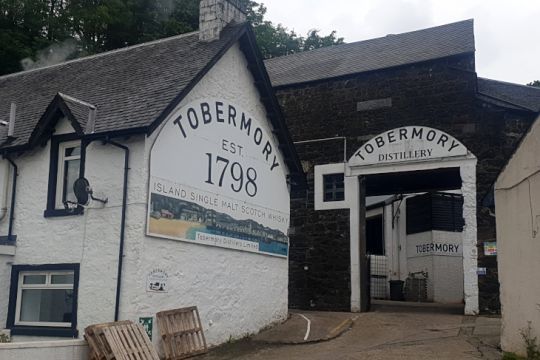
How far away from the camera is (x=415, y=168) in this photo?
20188 mm

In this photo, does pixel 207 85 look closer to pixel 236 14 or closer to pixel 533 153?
pixel 236 14

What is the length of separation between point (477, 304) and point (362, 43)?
11072mm

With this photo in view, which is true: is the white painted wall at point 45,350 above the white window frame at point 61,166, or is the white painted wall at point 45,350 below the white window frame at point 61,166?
below

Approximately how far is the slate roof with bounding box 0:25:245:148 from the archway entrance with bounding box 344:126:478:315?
656 cm

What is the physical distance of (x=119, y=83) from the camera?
16328 mm

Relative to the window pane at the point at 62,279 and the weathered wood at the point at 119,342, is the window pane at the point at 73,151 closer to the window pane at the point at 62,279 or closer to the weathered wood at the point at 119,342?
the window pane at the point at 62,279

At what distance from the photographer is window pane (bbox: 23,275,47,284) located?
14293mm

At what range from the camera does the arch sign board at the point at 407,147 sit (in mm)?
19734

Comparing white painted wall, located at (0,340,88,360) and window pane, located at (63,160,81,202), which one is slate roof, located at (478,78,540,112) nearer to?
window pane, located at (63,160,81,202)

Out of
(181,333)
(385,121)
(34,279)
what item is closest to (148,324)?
(181,333)

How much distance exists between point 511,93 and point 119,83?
13.2 m

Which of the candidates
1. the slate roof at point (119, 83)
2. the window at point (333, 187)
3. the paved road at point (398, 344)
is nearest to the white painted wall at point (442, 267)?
the window at point (333, 187)

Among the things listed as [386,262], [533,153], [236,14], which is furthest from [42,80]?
[386,262]

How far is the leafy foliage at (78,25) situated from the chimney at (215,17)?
14107 mm
